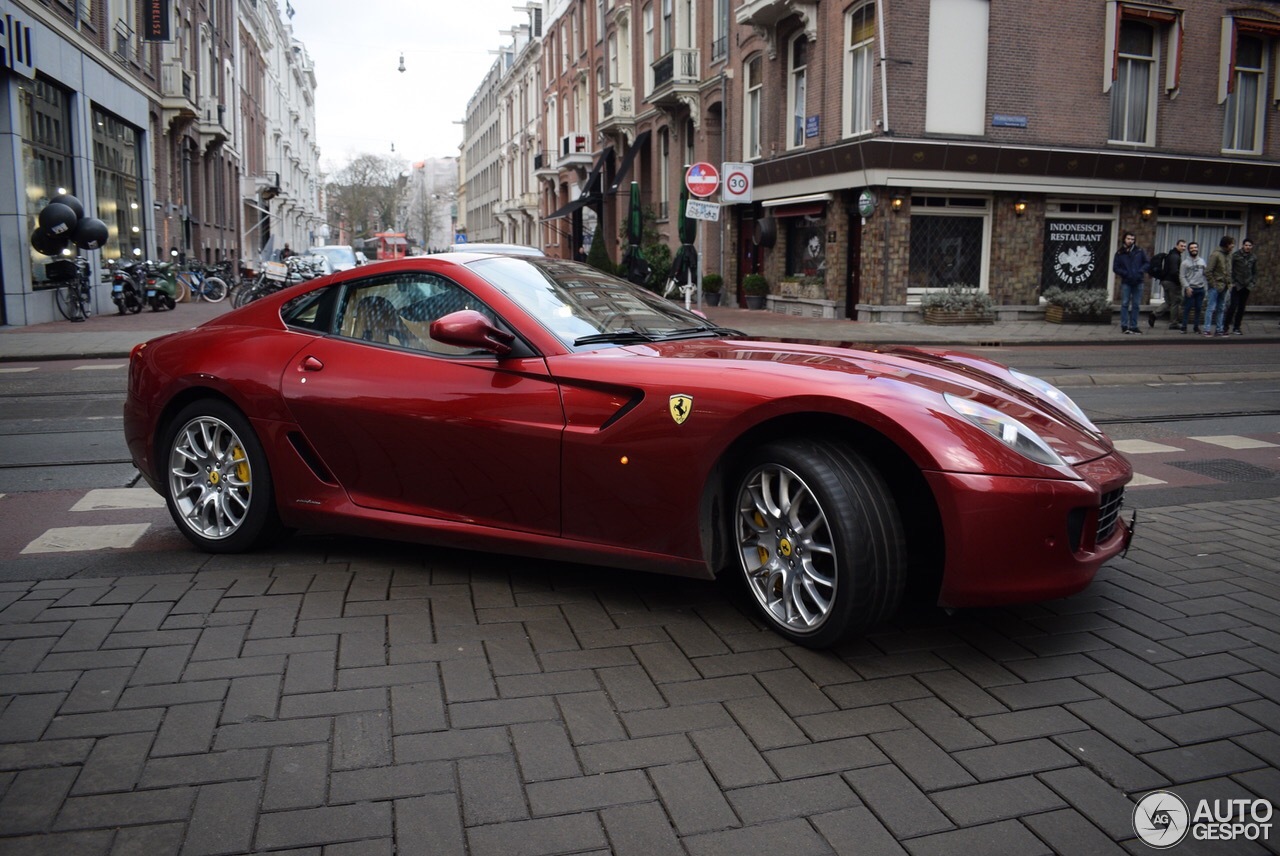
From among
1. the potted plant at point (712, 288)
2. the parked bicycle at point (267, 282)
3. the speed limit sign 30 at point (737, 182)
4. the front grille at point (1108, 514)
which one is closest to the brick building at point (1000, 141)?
the speed limit sign 30 at point (737, 182)

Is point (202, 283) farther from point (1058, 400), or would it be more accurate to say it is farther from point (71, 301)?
point (1058, 400)

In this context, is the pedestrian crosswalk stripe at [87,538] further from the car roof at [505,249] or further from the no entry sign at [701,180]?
the no entry sign at [701,180]

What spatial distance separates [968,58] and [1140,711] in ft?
68.6

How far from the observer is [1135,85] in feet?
75.0

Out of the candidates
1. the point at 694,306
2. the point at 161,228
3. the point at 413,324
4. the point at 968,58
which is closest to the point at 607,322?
the point at 413,324

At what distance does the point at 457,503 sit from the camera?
4.11 metres

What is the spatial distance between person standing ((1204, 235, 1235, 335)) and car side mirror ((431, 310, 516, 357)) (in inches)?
765

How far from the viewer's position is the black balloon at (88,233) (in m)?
19.7

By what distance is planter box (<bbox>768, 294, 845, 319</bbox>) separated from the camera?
23.4 m

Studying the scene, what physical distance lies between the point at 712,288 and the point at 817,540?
90.5 feet

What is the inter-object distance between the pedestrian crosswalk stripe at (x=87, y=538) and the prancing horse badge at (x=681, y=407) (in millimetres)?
2899

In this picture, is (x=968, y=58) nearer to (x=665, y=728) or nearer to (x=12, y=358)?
(x=12, y=358)

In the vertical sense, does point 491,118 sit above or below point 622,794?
above

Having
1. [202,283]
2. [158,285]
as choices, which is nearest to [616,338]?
[158,285]
